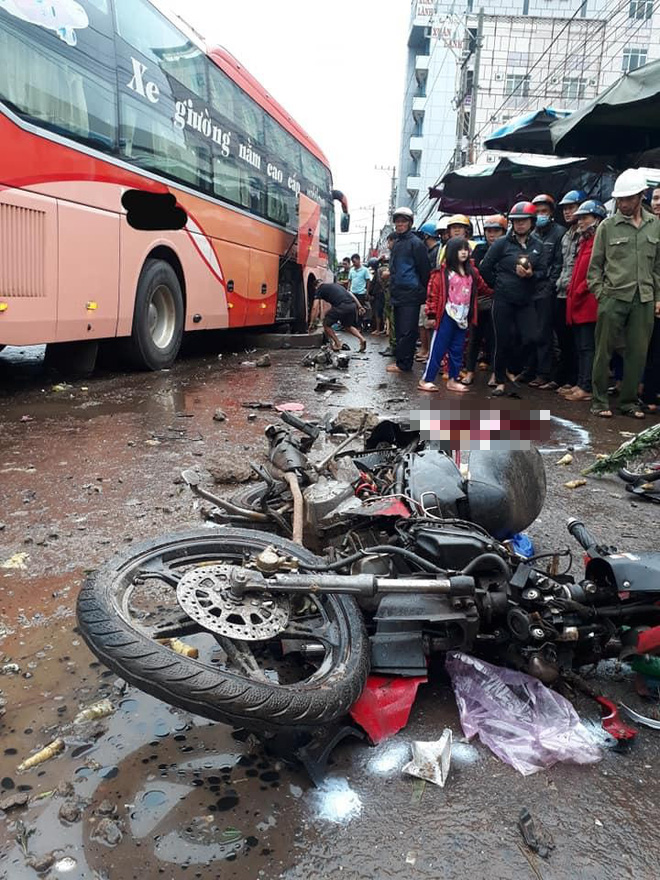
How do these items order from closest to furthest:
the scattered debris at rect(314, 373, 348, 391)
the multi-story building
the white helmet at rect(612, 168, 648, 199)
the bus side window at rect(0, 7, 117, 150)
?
the bus side window at rect(0, 7, 117, 150)
the white helmet at rect(612, 168, 648, 199)
the scattered debris at rect(314, 373, 348, 391)
the multi-story building

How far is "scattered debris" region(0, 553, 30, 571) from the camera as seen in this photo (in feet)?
8.79

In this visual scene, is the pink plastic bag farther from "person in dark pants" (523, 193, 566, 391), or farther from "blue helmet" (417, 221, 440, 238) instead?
"blue helmet" (417, 221, 440, 238)

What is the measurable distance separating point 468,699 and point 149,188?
21.3 feet

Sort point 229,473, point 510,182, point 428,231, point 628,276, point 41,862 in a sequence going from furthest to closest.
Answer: point 510,182
point 428,231
point 628,276
point 229,473
point 41,862

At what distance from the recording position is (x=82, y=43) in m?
5.62

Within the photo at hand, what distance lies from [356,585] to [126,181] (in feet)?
19.5

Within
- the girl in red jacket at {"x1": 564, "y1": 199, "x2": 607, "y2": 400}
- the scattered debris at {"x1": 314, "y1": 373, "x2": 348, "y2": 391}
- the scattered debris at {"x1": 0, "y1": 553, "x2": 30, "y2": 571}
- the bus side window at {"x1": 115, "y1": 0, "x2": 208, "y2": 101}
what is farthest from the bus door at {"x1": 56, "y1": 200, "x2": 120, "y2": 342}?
the girl in red jacket at {"x1": 564, "y1": 199, "x2": 607, "y2": 400}

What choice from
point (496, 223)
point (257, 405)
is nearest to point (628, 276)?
point (496, 223)

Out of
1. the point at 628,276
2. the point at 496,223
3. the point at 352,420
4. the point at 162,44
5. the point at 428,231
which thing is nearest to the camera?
the point at 352,420

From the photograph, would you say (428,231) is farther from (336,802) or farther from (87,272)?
(336,802)

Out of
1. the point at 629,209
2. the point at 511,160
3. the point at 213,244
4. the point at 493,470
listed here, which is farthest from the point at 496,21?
the point at 493,470

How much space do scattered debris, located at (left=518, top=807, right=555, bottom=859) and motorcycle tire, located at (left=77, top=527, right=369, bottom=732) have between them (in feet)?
1.55

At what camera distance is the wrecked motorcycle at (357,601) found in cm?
153

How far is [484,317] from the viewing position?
26.8 ft
